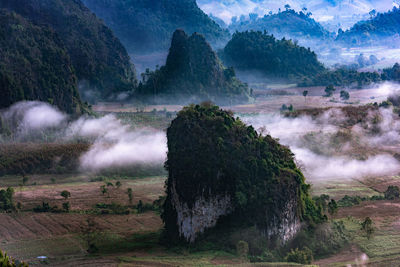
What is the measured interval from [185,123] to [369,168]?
28.6 m

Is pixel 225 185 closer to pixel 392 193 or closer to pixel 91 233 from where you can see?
pixel 91 233

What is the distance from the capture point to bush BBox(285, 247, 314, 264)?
31695mm

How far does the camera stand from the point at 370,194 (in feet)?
163

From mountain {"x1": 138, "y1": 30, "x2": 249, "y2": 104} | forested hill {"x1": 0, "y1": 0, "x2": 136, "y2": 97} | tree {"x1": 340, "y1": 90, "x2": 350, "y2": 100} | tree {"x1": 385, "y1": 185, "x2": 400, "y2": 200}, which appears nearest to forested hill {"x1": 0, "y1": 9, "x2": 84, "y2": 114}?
forested hill {"x1": 0, "y1": 0, "x2": 136, "y2": 97}

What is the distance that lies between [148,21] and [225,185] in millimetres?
135170

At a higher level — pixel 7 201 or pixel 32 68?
pixel 32 68

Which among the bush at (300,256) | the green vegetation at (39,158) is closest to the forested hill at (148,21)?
the green vegetation at (39,158)

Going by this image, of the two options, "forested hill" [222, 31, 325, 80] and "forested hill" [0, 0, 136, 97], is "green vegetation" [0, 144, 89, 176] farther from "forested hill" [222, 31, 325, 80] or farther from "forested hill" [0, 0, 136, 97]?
"forested hill" [222, 31, 325, 80]

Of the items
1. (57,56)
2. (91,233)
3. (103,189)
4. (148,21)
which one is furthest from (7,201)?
(148,21)

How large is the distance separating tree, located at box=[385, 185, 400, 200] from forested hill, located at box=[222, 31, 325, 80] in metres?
75.2

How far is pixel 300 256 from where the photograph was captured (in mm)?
31828

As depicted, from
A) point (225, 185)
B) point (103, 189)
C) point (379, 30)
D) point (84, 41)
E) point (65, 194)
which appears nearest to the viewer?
point (225, 185)

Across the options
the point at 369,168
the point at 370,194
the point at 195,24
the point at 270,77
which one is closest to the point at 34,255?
the point at 370,194

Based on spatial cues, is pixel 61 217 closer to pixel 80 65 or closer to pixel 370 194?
pixel 370 194
